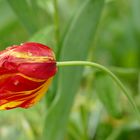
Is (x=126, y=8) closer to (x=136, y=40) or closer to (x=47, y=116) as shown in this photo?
(x=136, y=40)

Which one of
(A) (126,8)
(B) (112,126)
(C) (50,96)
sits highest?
(A) (126,8)

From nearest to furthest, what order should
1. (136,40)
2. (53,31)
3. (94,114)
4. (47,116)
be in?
(47,116) → (53,31) → (94,114) → (136,40)

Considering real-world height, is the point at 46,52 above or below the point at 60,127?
above

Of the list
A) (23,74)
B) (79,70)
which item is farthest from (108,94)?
(23,74)

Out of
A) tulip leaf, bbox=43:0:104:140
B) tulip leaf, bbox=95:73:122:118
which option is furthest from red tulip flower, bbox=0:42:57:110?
tulip leaf, bbox=95:73:122:118

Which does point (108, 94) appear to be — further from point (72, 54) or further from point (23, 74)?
point (23, 74)

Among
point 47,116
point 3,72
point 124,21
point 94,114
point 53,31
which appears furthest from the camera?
point 124,21

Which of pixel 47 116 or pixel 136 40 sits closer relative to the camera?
pixel 47 116

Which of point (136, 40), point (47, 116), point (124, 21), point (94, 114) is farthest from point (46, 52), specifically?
point (124, 21)
